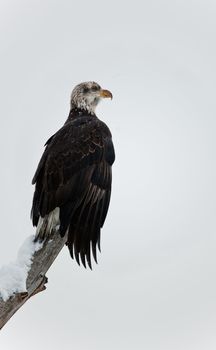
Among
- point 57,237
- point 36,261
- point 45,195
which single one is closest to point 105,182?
point 45,195

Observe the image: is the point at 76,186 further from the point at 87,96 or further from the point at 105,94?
the point at 105,94

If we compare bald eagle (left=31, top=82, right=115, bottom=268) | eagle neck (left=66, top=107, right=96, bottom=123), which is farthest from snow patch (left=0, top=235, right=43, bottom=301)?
eagle neck (left=66, top=107, right=96, bottom=123)

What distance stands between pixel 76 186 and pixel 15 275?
2491 millimetres

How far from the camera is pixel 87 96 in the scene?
10.4m

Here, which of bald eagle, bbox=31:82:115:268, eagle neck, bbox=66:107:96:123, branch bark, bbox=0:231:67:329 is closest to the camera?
branch bark, bbox=0:231:67:329

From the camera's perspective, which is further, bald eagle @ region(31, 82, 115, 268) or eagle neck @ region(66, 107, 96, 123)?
eagle neck @ region(66, 107, 96, 123)

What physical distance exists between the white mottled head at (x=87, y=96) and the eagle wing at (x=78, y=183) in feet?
6.26

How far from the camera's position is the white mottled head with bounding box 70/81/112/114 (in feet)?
33.7

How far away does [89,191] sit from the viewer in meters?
7.34

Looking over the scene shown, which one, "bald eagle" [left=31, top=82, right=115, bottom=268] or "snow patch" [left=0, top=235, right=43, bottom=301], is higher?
"bald eagle" [left=31, top=82, right=115, bottom=268]

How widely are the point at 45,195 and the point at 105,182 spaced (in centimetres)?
83

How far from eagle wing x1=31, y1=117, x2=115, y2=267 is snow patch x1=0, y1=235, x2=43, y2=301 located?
95cm

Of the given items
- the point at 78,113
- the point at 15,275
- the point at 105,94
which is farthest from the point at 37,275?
the point at 105,94

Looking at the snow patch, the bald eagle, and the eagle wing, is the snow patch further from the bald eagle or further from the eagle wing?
the eagle wing
